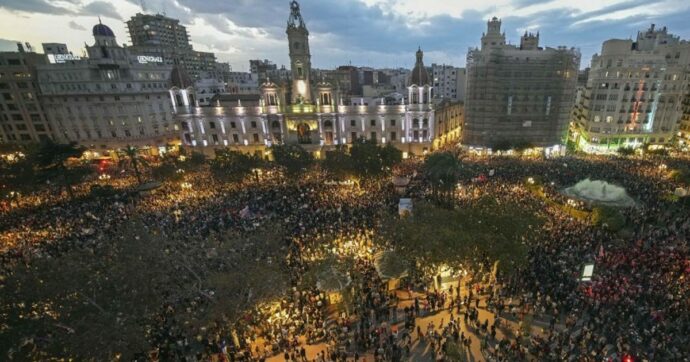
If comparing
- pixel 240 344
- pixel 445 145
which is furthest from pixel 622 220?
pixel 445 145

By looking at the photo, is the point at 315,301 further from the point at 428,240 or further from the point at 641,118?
the point at 641,118

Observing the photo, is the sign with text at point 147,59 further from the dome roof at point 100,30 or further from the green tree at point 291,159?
the green tree at point 291,159

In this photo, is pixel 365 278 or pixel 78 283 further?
pixel 365 278

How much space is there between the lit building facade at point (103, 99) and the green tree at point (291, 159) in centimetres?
4036

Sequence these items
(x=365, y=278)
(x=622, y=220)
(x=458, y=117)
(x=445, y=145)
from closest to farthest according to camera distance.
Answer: (x=365, y=278)
(x=622, y=220)
(x=445, y=145)
(x=458, y=117)

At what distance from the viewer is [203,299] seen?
20.0 metres

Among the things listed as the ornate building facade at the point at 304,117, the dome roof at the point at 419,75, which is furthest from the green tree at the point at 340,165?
the dome roof at the point at 419,75

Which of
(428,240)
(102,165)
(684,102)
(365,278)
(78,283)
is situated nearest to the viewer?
(78,283)

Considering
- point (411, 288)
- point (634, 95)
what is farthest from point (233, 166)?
point (634, 95)

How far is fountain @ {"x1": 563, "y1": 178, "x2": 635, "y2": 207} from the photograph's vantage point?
29422 mm

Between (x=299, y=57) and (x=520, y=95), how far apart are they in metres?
41.7

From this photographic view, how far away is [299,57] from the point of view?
199ft

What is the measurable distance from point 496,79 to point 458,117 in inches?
756

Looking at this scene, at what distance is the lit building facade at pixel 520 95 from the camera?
56781 millimetres
